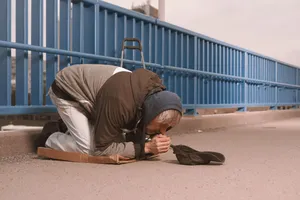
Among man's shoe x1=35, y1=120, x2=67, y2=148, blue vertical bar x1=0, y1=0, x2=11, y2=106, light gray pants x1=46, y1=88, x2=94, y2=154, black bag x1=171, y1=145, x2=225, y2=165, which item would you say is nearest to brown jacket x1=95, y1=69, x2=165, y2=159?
light gray pants x1=46, y1=88, x2=94, y2=154

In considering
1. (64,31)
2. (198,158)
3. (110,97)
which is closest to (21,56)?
(64,31)

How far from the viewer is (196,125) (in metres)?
7.25

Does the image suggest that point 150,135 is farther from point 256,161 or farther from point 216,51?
point 216,51

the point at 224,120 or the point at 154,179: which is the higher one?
the point at 224,120

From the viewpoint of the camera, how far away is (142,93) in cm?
319

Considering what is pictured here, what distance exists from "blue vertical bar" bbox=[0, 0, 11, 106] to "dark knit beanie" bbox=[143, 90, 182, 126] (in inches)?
60.9

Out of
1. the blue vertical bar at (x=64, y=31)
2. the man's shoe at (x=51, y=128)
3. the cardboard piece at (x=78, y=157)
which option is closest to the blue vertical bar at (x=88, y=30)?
the blue vertical bar at (x=64, y=31)

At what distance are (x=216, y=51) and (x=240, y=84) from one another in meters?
1.65

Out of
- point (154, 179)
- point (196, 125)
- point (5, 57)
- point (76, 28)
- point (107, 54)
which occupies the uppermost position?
point (76, 28)

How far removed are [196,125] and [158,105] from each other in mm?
4245

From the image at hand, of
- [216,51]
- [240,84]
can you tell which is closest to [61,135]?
[216,51]

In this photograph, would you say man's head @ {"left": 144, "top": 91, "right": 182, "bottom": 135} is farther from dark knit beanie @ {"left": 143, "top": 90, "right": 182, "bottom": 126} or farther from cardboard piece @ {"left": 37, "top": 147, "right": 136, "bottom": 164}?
cardboard piece @ {"left": 37, "top": 147, "right": 136, "bottom": 164}

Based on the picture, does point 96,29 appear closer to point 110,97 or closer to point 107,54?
point 107,54

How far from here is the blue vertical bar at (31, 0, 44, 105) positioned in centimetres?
420
